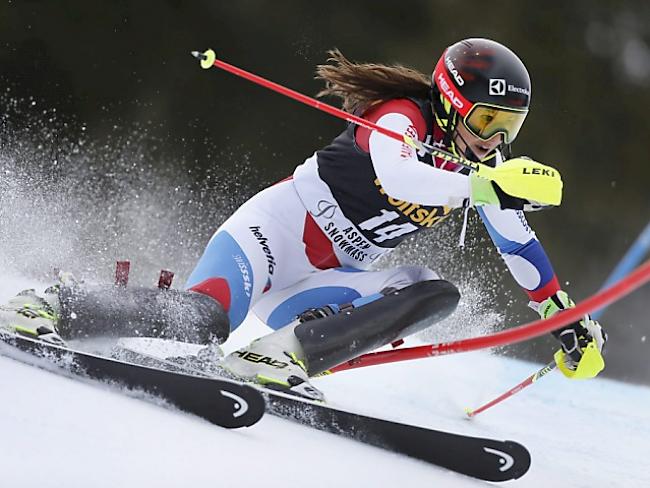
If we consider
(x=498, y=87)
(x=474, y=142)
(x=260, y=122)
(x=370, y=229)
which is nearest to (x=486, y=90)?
(x=498, y=87)

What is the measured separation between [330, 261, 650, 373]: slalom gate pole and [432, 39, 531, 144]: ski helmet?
0.54 m

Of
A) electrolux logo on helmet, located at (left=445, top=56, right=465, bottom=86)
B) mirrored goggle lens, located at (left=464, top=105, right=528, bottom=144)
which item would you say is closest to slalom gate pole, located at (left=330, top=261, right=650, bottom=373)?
mirrored goggle lens, located at (left=464, top=105, right=528, bottom=144)

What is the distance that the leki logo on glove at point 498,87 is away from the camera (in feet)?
→ 6.99

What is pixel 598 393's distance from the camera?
450 centimetres

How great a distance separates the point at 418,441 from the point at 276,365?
408 millimetres

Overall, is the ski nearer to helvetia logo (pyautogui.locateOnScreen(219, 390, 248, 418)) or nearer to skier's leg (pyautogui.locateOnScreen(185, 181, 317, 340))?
helvetia logo (pyautogui.locateOnScreen(219, 390, 248, 418))

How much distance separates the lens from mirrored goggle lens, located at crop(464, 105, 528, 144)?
84.6 inches

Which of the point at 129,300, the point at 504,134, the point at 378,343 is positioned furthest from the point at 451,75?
the point at 129,300

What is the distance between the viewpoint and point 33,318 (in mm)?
1946

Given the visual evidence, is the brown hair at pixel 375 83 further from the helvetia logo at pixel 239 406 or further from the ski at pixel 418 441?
the helvetia logo at pixel 239 406

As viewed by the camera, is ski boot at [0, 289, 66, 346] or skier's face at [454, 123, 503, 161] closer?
ski boot at [0, 289, 66, 346]

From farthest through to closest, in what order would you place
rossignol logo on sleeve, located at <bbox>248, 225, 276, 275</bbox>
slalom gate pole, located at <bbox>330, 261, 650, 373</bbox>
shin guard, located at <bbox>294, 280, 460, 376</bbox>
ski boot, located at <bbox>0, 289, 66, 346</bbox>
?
rossignol logo on sleeve, located at <bbox>248, 225, 276, 275</bbox>, shin guard, located at <bbox>294, 280, 460, 376</bbox>, ski boot, located at <bbox>0, 289, 66, 346</bbox>, slalom gate pole, located at <bbox>330, 261, 650, 373</bbox>

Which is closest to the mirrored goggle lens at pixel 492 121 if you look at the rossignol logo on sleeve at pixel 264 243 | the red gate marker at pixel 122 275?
the rossignol logo on sleeve at pixel 264 243

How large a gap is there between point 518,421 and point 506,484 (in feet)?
4.27
